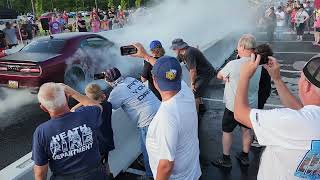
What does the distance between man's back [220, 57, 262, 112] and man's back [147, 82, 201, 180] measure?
1844mm

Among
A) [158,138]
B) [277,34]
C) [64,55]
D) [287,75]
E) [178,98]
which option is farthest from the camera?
[277,34]

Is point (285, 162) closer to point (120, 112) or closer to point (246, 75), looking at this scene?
point (246, 75)

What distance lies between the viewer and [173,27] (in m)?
23.6

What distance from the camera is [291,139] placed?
7.19ft

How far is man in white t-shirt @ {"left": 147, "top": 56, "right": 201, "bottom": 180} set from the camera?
8.74 feet

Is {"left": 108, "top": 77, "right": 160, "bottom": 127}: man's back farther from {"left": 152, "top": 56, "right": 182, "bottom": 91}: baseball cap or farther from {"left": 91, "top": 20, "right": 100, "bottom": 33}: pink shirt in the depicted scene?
{"left": 91, "top": 20, "right": 100, "bottom": 33}: pink shirt

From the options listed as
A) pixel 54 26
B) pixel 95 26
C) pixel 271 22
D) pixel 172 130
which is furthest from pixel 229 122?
pixel 95 26

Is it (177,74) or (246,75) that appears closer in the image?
(246,75)

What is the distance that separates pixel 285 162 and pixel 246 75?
1.91 feet

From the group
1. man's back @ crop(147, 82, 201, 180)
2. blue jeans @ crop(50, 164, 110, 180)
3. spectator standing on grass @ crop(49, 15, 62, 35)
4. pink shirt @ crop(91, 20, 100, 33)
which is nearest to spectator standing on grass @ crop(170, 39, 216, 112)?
man's back @ crop(147, 82, 201, 180)

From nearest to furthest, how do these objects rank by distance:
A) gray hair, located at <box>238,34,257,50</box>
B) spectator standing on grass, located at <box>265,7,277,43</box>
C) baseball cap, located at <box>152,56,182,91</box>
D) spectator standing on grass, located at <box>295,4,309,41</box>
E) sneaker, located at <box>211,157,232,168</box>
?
1. baseball cap, located at <box>152,56,182,91</box>
2. gray hair, located at <box>238,34,257,50</box>
3. sneaker, located at <box>211,157,232,168</box>
4. spectator standing on grass, located at <box>265,7,277,43</box>
5. spectator standing on grass, located at <box>295,4,309,41</box>

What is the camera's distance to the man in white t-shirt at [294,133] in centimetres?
217

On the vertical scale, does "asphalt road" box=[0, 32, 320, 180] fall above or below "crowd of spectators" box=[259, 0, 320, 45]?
below

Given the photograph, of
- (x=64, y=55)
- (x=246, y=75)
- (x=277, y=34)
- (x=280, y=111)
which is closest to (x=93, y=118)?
(x=246, y=75)
